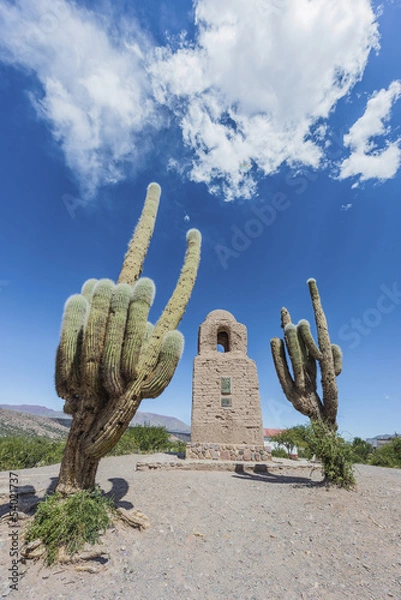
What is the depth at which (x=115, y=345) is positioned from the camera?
4.17 metres

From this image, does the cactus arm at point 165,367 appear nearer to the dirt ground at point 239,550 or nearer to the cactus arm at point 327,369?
the dirt ground at point 239,550

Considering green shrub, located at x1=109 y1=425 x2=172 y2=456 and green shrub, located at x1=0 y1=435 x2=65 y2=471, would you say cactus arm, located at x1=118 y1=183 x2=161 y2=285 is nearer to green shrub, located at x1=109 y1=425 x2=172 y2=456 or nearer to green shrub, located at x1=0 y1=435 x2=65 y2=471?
green shrub, located at x1=0 y1=435 x2=65 y2=471

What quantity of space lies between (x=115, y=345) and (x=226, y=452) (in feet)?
24.2

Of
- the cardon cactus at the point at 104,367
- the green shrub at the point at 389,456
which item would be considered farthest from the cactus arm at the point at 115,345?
the green shrub at the point at 389,456

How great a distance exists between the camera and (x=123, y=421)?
14.0 feet

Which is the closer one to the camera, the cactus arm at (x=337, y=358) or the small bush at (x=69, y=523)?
the small bush at (x=69, y=523)

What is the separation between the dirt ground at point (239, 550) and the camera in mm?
2873

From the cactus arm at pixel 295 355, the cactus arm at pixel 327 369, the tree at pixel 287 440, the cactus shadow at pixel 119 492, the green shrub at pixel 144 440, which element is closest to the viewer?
the cactus shadow at pixel 119 492

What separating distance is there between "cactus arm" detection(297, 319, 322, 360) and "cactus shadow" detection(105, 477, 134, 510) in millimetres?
6235

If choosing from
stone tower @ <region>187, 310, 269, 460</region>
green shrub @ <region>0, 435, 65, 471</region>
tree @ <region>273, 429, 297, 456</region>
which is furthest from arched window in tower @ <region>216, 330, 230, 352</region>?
tree @ <region>273, 429, 297, 456</region>

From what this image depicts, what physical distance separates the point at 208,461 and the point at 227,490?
3008 mm

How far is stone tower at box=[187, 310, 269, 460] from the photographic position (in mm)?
9695

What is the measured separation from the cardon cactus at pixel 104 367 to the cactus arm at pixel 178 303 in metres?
0.02

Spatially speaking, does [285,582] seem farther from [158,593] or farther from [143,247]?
[143,247]
